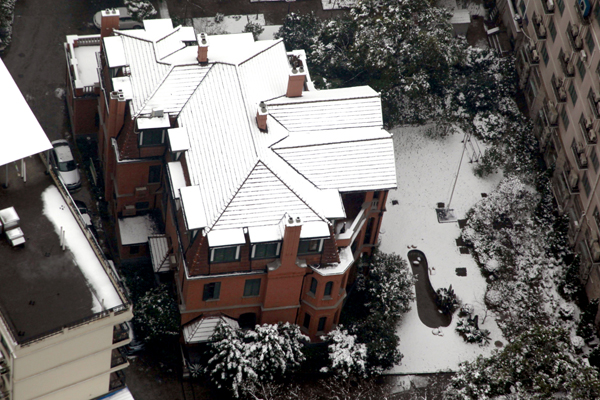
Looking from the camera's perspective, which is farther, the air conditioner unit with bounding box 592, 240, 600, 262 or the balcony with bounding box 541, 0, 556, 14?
the balcony with bounding box 541, 0, 556, 14

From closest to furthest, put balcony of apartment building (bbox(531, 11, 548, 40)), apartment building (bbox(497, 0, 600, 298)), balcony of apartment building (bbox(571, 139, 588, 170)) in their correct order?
apartment building (bbox(497, 0, 600, 298))
balcony of apartment building (bbox(571, 139, 588, 170))
balcony of apartment building (bbox(531, 11, 548, 40))

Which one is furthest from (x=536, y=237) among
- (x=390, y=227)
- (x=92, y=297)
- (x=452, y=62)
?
(x=92, y=297)

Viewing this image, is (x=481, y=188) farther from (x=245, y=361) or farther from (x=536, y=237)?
(x=245, y=361)

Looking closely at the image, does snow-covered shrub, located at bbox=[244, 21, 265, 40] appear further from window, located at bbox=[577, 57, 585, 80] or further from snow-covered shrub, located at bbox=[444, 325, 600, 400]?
snow-covered shrub, located at bbox=[444, 325, 600, 400]

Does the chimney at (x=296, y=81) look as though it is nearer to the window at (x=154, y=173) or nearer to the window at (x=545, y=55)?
the window at (x=154, y=173)

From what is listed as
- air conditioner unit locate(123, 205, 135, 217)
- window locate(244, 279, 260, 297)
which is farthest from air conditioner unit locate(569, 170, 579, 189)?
air conditioner unit locate(123, 205, 135, 217)

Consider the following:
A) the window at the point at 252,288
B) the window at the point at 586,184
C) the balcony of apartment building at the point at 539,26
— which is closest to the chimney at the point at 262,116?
the window at the point at 252,288

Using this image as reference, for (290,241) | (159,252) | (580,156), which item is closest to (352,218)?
(290,241)
